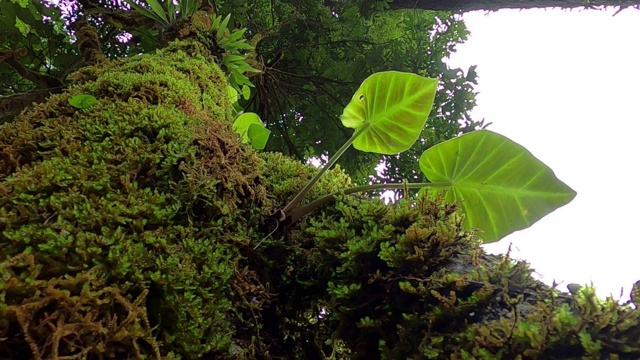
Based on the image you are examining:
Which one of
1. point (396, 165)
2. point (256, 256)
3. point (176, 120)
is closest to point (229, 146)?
point (176, 120)

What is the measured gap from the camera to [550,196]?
3.15 ft

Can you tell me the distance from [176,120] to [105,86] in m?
0.28

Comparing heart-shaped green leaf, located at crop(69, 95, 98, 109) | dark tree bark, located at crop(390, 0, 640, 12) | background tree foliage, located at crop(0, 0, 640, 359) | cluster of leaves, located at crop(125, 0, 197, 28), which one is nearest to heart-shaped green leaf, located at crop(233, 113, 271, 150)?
background tree foliage, located at crop(0, 0, 640, 359)

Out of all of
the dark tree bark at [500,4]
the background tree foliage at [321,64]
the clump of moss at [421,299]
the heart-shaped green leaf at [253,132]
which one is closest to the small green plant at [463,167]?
the clump of moss at [421,299]

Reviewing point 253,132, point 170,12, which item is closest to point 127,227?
point 253,132

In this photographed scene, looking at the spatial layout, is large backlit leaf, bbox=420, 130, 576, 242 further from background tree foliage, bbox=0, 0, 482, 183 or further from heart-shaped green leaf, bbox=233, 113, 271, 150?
background tree foliage, bbox=0, 0, 482, 183

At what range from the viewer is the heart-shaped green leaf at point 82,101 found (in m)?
1.02

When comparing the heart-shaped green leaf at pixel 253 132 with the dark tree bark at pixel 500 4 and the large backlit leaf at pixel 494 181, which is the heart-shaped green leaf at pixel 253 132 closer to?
the large backlit leaf at pixel 494 181

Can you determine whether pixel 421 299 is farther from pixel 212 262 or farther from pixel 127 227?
pixel 127 227

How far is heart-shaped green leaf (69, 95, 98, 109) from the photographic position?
102 centimetres

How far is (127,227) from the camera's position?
714mm

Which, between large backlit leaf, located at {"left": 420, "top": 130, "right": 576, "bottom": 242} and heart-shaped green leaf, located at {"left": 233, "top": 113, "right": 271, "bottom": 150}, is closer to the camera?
large backlit leaf, located at {"left": 420, "top": 130, "right": 576, "bottom": 242}

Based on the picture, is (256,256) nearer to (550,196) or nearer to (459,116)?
(550,196)

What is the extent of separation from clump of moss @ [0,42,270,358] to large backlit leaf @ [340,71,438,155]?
0.99ft
